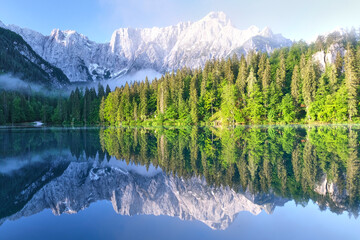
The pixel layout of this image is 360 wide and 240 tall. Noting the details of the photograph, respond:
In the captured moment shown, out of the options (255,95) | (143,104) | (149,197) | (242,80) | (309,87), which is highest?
(242,80)

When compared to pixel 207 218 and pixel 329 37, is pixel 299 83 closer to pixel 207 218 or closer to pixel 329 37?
pixel 329 37

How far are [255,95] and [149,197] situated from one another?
53884mm

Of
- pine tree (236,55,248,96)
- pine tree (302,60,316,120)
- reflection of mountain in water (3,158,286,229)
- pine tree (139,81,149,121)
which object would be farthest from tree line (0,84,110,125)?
reflection of mountain in water (3,158,286,229)

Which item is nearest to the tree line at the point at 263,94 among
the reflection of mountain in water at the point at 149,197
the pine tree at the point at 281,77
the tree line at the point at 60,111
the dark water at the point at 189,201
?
the pine tree at the point at 281,77

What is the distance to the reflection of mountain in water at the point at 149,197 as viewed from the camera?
5.13m

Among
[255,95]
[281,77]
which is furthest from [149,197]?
[281,77]

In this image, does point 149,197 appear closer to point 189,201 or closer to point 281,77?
point 189,201

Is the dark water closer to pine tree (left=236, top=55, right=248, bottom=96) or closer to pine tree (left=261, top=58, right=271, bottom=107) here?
pine tree (left=261, top=58, right=271, bottom=107)

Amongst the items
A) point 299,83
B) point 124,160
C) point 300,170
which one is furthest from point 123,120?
point 300,170

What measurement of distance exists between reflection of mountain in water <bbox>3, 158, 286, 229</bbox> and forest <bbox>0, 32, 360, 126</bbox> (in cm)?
4808

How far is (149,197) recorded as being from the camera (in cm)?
623

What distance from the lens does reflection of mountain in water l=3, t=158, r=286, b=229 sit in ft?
16.8

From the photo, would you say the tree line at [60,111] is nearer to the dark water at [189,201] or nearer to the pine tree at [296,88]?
the pine tree at [296,88]

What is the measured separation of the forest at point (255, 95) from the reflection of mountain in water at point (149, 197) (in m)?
48.1
